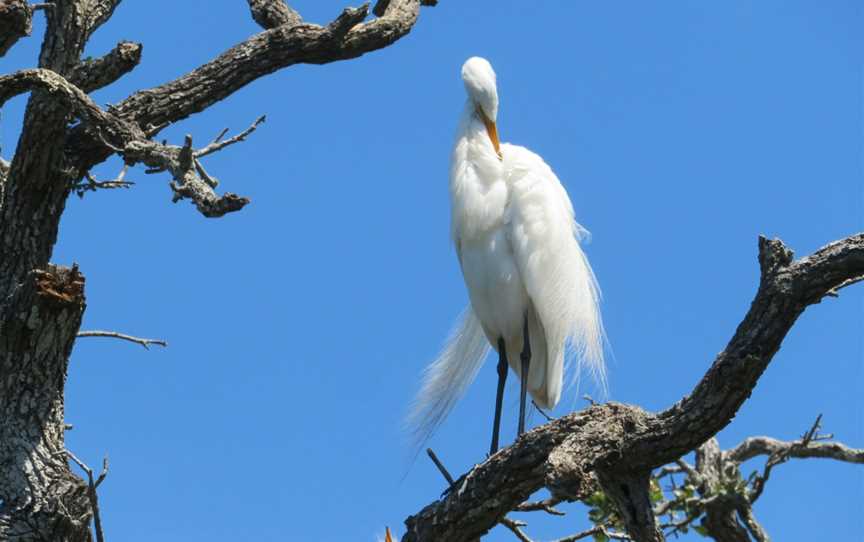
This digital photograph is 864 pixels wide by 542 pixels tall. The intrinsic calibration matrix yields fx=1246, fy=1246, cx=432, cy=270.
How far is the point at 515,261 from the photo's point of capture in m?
5.83

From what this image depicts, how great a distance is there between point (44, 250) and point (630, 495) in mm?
2070

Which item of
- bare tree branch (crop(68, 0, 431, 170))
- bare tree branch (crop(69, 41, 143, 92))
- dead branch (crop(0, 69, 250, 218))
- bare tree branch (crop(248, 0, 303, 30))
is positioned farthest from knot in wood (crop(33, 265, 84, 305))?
bare tree branch (crop(248, 0, 303, 30))

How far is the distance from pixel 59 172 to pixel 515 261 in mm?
2361

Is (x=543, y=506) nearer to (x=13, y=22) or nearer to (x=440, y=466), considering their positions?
(x=440, y=466)

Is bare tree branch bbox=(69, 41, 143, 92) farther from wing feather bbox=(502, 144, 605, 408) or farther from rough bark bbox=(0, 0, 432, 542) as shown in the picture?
wing feather bbox=(502, 144, 605, 408)

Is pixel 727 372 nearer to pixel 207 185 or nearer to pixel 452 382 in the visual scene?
pixel 207 185

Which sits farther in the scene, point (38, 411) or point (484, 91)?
point (484, 91)

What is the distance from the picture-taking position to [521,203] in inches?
229

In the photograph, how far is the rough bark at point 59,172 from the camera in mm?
3793

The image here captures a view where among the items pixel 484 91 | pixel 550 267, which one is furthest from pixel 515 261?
pixel 484 91

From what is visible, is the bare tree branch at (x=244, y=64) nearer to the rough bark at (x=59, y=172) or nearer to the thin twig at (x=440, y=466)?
the rough bark at (x=59, y=172)

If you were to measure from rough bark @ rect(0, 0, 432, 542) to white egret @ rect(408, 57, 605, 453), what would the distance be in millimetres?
1279

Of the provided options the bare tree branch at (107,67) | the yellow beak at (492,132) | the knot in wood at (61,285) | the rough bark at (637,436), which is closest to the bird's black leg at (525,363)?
the yellow beak at (492,132)

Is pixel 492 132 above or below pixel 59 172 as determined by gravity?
above
